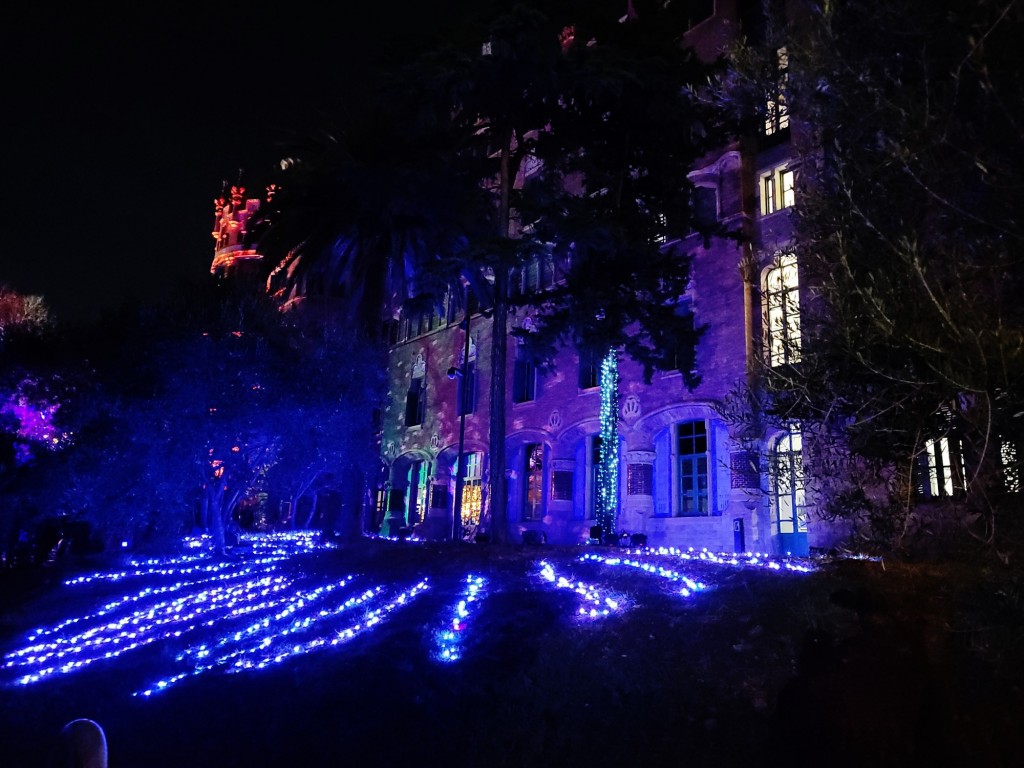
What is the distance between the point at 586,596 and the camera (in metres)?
10.1

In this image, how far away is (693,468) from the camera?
63.6 feet

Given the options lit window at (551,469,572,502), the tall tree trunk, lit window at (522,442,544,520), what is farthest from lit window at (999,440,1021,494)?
lit window at (522,442,544,520)

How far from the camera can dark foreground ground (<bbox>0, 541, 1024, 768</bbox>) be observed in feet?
19.0

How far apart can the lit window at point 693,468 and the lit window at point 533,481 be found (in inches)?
210

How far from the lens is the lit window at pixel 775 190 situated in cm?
1909

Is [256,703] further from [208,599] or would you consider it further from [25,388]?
[25,388]

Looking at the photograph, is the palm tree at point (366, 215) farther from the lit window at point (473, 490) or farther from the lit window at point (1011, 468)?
the lit window at point (1011, 468)

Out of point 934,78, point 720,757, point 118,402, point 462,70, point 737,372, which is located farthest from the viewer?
point 118,402

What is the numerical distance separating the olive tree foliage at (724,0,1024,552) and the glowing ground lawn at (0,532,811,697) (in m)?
3.47

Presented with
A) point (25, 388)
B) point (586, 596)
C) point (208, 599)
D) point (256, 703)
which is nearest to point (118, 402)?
point (25, 388)

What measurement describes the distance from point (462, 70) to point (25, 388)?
14.6 meters

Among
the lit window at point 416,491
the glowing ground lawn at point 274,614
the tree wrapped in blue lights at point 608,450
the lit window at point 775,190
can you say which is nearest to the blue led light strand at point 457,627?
the glowing ground lawn at point 274,614

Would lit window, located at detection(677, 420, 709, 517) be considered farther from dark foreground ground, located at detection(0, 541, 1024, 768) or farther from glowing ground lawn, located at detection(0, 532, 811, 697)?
dark foreground ground, located at detection(0, 541, 1024, 768)

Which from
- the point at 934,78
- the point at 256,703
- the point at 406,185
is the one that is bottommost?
the point at 256,703
